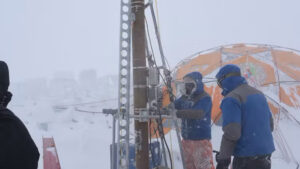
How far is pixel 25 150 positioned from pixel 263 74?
665cm

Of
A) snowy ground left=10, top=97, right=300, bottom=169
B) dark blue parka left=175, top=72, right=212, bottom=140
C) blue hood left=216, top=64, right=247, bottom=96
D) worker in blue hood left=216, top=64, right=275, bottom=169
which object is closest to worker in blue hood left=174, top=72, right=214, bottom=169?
dark blue parka left=175, top=72, right=212, bottom=140

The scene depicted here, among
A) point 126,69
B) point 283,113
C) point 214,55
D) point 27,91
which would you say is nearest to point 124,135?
point 126,69

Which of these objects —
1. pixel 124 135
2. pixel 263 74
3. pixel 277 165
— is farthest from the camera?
pixel 263 74

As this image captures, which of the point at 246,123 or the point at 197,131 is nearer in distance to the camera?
the point at 246,123

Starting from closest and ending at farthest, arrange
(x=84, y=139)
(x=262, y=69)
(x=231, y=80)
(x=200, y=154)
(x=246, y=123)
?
(x=246, y=123) → (x=231, y=80) → (x=200, y=154) → (x=262, y=69) → (x=84, y=139)

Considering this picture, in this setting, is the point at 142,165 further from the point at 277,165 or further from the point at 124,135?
the point at 277,165

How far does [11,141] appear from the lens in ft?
5.70

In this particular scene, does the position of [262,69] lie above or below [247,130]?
above

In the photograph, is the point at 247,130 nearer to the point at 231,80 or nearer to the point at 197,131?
the point at 231,80

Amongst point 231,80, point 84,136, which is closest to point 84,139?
point 84,136

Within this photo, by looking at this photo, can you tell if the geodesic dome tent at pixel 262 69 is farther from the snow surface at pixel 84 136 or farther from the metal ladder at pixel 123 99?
the metal ladder at pixel 123 99

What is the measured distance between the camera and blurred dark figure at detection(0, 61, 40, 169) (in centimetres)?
171

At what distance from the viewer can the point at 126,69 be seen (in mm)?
3193

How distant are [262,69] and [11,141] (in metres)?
6.80
